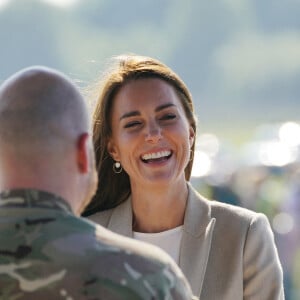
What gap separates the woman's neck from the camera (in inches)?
156

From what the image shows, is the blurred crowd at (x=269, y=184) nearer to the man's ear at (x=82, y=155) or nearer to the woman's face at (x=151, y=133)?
the woman's face at (x=151, y=133)

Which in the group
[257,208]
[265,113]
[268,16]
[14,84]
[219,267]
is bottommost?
[265,113]

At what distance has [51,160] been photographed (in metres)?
2.18

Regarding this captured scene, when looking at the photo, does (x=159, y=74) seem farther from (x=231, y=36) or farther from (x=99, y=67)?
(x=231, y=36)

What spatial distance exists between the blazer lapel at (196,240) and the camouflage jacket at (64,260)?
1.64m

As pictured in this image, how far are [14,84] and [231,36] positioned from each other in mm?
70819

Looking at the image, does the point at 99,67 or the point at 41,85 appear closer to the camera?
the point at 41,85

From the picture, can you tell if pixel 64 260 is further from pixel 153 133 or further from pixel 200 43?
pixel 200 43

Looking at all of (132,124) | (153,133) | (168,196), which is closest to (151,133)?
(153,133)

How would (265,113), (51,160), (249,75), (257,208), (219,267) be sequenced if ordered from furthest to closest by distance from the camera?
(249,75)
(265,113)
(257,208)
(219,267)
(51,160)

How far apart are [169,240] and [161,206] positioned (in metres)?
0.12

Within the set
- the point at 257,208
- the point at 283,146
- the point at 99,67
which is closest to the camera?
the point at 99,67

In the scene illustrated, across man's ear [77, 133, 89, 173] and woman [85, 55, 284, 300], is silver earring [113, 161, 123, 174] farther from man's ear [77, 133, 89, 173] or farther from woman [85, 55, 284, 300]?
man's ear [77, 133, 89, 173]

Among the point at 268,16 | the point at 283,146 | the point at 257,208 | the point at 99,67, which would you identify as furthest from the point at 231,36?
the point at 99,67
